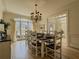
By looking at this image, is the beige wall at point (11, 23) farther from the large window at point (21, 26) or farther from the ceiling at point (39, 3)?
the ceiling at point (39, 3)

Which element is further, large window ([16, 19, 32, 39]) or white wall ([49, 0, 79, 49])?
large window ([16, 19, 32, 39])

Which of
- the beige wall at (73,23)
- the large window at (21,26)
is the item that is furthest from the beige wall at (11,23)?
the beige wall at (73,23)

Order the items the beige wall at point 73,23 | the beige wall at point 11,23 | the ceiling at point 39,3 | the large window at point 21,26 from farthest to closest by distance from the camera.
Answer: the large window at point 21,26
the beige wall at point 11,23
the ceiling at point 39,3
the beige wall at point 73,23

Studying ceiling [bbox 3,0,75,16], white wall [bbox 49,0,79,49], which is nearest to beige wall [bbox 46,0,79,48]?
A: white wall [bbox 49,0,79,49]

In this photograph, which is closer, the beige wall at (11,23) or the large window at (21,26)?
the beige wall at (11,23)

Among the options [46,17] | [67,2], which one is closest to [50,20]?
[46,17]

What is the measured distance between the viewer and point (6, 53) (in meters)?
2.79

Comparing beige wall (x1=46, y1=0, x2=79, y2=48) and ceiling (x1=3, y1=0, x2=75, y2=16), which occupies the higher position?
ceiling (x1=3, y1=0, x2=75, y2=16)

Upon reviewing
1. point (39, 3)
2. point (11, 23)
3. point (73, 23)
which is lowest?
point (73, 23)

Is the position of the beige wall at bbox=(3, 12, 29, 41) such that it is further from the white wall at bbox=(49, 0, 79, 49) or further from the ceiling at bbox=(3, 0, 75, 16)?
the white wall at bbox=(49, 0, 79, 49)

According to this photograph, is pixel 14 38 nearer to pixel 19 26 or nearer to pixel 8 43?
pixel 19 26

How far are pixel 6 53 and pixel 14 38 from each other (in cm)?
810

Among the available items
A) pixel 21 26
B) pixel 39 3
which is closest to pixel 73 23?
pixel 39 3

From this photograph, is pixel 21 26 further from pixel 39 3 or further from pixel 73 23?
pixel 73 23
